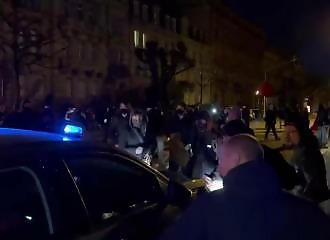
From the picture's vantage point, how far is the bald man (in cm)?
277

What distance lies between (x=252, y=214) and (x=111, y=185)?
1.96 m

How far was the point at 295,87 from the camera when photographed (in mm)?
99875

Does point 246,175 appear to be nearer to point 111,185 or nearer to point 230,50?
point 111,185

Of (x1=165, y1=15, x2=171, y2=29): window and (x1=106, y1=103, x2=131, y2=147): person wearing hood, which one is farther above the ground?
(x1=165, y1=15, x2=171, y2=29): window

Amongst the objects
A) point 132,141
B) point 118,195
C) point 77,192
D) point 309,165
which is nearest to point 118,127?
point 132,141

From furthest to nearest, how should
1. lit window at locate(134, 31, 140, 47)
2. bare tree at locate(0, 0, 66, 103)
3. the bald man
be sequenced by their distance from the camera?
lit window at locate(134, 31, 140, 47) < bare tree at locate(0, 0, 66, 103) < the bald man

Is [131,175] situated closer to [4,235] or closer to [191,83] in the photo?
[4,235]

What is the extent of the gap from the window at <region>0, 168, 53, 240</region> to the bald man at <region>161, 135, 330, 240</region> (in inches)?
33.2

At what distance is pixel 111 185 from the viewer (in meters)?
4.62

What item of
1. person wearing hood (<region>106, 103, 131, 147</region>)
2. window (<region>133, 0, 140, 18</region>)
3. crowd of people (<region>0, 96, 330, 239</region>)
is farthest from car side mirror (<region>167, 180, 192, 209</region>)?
window (<region>133, 0, 140, 18</region>)

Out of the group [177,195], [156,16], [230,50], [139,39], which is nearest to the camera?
[177,195]

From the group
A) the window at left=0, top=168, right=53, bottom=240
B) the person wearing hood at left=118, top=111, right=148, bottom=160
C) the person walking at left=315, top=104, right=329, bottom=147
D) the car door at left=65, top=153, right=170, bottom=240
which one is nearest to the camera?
the window at left=0, top=168, right=53, bottom=240

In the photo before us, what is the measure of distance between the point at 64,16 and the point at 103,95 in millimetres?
8550

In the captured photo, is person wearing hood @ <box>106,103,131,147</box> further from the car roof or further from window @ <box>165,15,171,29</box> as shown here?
window @ <box>165,15,171,29</box>
